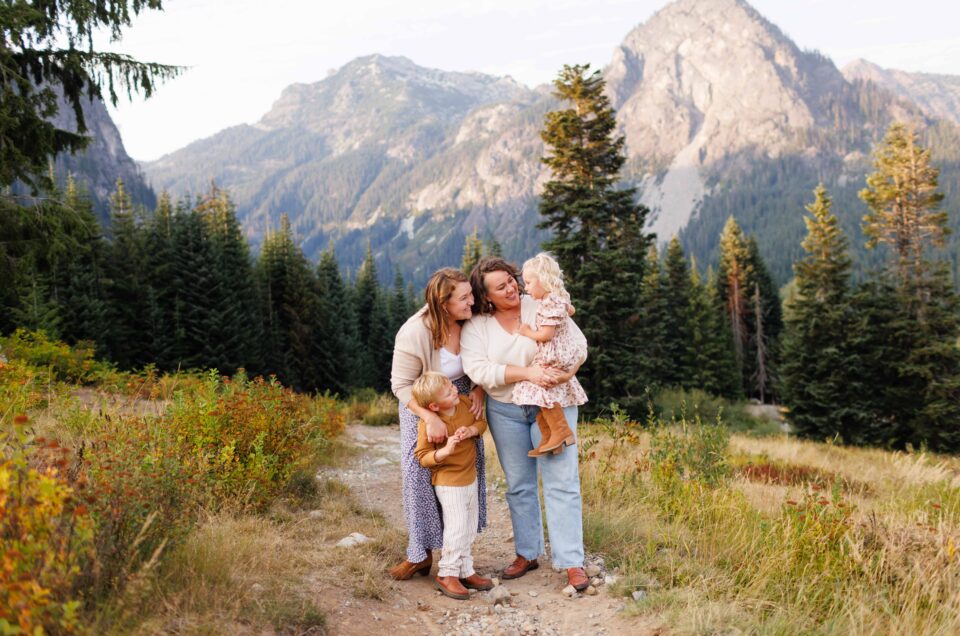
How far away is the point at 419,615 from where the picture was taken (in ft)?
12.7

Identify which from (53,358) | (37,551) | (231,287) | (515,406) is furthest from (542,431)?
(231,287)

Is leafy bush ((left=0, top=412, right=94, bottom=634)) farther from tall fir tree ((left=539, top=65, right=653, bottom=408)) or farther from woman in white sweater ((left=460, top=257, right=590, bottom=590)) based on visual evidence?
tall fir tree ((left=539, top=65, right=653, bottom=408))

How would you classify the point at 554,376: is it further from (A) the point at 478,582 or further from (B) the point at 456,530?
(A) the point at 478,582

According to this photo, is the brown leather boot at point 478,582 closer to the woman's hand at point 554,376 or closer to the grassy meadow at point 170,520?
the grassy meadow at point 170,520

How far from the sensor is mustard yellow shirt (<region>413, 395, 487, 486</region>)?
13.8ft

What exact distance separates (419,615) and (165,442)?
7.61ft

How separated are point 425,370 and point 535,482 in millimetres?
1150

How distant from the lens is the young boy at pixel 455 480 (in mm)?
4133

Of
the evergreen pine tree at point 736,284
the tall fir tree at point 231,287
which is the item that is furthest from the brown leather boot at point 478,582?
the evergreen pine tree at point 736,284

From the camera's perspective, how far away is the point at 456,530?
4219mm

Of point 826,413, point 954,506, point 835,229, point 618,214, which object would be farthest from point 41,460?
point 835,229

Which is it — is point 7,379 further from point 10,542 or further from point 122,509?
point 10,542

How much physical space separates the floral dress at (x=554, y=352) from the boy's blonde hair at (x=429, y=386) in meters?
0.52

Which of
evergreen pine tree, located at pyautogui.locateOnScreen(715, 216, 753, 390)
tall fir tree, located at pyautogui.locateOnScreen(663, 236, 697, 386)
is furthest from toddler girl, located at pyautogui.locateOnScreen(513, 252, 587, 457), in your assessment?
evergreen pine tree, located at pyautogui.locateOnScreen(715, 216, 753, 390)
